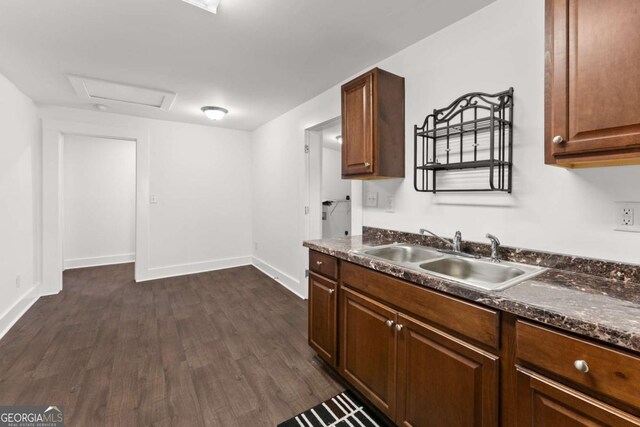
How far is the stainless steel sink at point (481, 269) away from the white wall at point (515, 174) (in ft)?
0.58

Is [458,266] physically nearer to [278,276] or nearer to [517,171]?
[517,171]

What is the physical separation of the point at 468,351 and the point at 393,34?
1.94m

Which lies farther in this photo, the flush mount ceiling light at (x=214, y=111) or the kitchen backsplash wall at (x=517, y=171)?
the flush mount ceiling light at (x=214, y=111)

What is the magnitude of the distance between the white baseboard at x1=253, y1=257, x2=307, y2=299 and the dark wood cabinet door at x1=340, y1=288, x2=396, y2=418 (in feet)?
5.70

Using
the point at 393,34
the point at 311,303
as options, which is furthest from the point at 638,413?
the point at 393,34

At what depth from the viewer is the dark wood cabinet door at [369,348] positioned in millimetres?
1422

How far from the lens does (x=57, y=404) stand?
167 centimetres

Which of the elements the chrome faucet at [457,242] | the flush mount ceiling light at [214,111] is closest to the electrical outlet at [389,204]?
the chrome faucet at [457,242]

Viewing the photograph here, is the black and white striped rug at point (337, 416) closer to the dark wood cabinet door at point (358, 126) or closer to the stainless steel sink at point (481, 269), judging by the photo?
the stainless steel sink at point (481, 269)

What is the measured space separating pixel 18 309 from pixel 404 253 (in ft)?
12.3

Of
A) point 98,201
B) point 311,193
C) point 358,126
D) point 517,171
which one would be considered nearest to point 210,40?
point 358,126

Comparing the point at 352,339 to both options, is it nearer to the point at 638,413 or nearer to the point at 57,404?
the point at 638,413

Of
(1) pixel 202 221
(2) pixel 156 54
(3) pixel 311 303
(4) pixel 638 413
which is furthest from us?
(1) pixel 202 221

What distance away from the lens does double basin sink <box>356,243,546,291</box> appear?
4.06 ft
